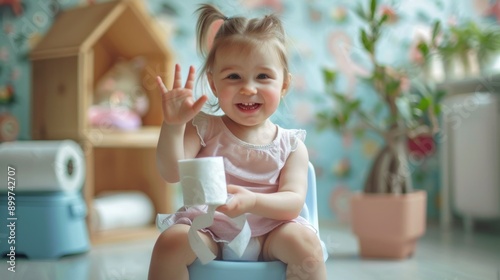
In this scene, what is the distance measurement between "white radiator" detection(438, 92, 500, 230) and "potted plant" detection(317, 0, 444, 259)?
30 cm

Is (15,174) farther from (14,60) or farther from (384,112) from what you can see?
(384,112)

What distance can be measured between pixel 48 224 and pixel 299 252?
688mm

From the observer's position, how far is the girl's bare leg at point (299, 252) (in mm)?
622

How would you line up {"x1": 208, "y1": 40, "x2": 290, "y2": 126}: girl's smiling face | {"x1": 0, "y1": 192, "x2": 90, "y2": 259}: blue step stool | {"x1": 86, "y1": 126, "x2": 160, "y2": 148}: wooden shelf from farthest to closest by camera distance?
{"x1": 86, "y1": 126, "x2": 160, "y2": 148}: wooden shelf → {"x1": 0, "y1": 192, "x2": 90, "y2": 259}: blue step stool → {"x1": 208, "y1": 40, "x2": 290, "y2": 126}: girl's smiling face

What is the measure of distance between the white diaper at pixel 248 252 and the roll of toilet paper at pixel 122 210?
751mm

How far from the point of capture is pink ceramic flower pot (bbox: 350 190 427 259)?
1196mm

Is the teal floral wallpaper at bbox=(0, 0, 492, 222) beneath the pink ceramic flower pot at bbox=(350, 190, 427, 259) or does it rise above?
above

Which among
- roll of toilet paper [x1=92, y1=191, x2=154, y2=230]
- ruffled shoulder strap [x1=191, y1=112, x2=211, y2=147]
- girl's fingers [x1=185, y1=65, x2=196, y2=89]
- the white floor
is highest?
girl's fingers [x1=185, y1=65, x2=196, y2=89]

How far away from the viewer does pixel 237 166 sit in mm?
661

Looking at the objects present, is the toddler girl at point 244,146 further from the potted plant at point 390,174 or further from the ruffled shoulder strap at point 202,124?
the potted plant at point 390,174

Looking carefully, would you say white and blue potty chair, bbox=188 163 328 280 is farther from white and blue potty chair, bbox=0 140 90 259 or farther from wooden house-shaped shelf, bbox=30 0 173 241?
wooden house-shaped shelf, bbox=30 0 173 241

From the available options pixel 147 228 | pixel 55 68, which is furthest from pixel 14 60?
pixel 147 228

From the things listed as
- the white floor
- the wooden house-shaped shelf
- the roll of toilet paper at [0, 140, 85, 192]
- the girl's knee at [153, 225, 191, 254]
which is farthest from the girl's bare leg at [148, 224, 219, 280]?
the wooden house-shaped shelf

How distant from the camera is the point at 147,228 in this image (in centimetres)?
140
